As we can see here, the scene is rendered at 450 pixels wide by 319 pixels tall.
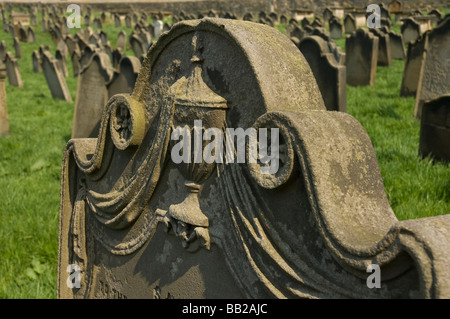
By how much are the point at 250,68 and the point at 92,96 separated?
5592 mm

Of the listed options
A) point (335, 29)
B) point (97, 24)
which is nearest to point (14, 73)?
point (335, 29)

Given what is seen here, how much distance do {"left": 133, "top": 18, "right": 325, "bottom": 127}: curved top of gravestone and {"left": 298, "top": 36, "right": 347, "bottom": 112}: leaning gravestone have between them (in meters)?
3.82

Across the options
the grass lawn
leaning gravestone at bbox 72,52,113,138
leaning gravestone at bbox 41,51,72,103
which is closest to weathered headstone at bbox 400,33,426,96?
the grass lawn

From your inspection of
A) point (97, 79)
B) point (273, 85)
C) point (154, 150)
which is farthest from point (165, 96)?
point (97, 79)

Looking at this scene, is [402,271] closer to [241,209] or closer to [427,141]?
[241,209]

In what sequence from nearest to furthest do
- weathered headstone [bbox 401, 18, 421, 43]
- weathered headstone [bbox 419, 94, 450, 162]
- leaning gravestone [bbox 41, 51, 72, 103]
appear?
weathered headstone [bbox 419, 94, 450, 162]
leaning gravestone [bbox 41, 51, 72, 103]
weathered headstone [bbox 401, 18, 421, 43]

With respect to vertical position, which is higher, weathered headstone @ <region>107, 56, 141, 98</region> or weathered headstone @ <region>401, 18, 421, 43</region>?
weathered headstone @ <region>401, 18, 421, 43</region>

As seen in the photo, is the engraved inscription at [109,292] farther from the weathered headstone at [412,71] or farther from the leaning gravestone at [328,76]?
the weathered headstone at [412,71]

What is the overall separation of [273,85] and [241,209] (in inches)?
18.4

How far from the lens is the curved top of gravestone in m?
1.80

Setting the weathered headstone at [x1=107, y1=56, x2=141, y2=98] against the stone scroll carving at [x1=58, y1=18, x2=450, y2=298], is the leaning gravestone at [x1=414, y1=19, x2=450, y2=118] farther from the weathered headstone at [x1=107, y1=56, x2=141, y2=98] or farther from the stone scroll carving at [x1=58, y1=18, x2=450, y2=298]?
the stone scroll carving at [x1=58, y1=18, x2=450, y2=298]

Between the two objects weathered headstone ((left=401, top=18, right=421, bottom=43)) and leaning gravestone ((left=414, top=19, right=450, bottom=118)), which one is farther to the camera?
weathered headstone ((left=401, top=18, right=421, bottom=43))

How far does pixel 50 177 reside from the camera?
5555mm

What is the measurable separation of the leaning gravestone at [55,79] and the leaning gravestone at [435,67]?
6851 millimetres
